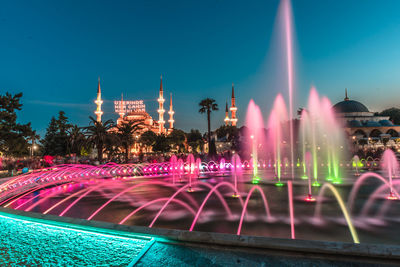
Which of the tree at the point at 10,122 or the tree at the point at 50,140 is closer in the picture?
the tree at the point at 10,122

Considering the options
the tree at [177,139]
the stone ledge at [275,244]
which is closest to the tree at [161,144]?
the tree at [177,139]

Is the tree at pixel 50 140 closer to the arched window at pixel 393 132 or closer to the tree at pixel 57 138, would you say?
the tree at pixel 57 138

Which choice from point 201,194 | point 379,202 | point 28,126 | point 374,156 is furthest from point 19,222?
point 374,156

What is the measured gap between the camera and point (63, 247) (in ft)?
13.3

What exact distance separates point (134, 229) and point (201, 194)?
6.05 m

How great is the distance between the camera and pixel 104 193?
10.7 metres

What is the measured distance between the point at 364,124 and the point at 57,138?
73.0m

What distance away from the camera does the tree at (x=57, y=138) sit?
46.7 m

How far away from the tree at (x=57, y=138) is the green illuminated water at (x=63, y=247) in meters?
44.4

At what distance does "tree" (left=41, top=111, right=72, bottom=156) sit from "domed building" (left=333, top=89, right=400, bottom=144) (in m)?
61.8

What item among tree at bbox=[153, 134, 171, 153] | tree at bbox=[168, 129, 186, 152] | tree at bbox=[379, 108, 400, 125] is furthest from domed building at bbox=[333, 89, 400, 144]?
tree at bbox=[153, 134, 171, 153]

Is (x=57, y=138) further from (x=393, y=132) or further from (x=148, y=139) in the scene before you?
(x=393, y=132)

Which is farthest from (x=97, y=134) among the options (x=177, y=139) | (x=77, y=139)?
(x=177, y=139)

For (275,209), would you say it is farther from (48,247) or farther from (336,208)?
(48,247)
